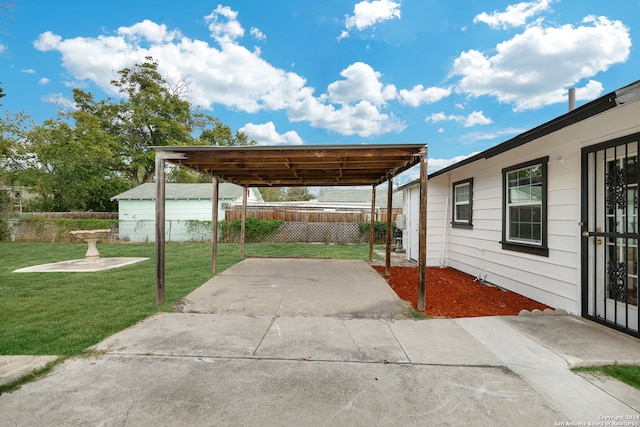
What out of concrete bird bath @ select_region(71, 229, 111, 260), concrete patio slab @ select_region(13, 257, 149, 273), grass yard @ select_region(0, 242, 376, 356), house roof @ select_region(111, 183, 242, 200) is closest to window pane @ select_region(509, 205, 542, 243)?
grass yard @ select_region(0, 242, 376, 356)

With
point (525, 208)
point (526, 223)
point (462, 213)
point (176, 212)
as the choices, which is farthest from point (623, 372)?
point (176, 212)

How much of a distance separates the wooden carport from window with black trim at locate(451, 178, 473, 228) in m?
1.83

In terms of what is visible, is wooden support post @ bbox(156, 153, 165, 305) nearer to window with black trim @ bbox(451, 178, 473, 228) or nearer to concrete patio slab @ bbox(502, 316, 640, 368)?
concrete patio slab @ bbox(502, 316, 640, 368)

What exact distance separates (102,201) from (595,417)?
87.4 ft

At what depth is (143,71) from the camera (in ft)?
75.0

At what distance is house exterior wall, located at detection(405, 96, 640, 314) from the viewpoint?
3.47 m

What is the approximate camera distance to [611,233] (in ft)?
10.9

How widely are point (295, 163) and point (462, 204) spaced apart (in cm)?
426

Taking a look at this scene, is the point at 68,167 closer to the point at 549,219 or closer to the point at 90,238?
the point at 90,238

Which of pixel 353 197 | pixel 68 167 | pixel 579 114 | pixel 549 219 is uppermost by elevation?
pixel 68 167

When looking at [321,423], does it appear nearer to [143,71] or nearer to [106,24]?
[106,24]

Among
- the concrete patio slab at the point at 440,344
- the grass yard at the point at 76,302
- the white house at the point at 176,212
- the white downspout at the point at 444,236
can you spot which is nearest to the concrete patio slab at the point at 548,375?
the concrete patio slab at the point at 440,344

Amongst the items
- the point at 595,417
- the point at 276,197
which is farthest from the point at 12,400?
the point at 276,197

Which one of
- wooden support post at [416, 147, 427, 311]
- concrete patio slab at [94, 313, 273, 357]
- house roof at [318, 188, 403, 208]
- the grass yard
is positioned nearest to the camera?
concrete patio slab at [94, 313, 273, 357]
